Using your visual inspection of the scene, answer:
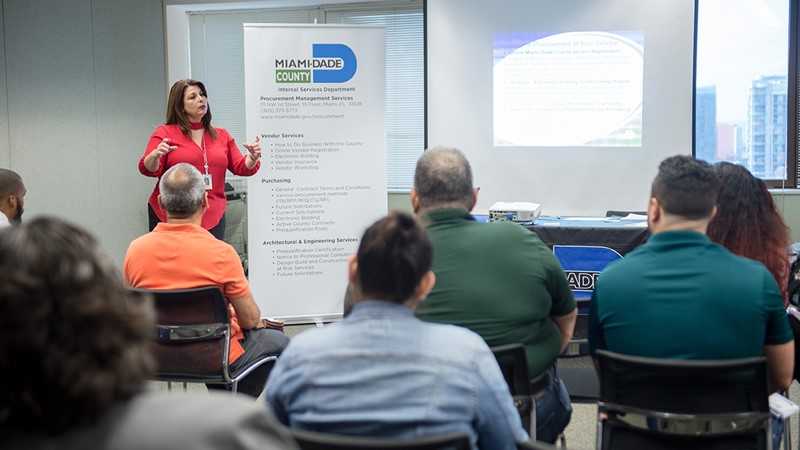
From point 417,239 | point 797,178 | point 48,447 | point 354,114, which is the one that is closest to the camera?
point 48,447

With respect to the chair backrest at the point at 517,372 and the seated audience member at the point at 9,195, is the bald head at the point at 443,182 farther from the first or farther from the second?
the seated audience member at the point at 9,195

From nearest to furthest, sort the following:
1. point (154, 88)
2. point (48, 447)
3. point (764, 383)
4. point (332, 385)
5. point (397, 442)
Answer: point (48, 447)
point (397, 442)
point (332, 385)
point (764, 383)
point (154, 88)

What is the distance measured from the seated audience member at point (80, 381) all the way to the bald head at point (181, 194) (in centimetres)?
208

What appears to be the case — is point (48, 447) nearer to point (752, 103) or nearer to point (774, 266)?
point (774, 266)

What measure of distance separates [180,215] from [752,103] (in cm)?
437

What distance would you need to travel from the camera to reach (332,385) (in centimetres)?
151

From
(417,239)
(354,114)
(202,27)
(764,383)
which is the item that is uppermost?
(202,27)

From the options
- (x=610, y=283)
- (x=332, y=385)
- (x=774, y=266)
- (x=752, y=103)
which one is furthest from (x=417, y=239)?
(x=752, y=103)

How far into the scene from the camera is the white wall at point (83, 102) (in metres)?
6.52

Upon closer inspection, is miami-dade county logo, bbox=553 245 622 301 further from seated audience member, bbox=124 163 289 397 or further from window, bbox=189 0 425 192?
window, bbox=189 0 425 192

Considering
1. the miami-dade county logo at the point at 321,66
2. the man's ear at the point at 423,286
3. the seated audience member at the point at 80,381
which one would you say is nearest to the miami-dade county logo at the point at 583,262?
the miami-dade county logo at the point at 321,66

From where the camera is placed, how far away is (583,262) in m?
4.42

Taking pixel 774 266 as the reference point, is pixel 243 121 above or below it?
above

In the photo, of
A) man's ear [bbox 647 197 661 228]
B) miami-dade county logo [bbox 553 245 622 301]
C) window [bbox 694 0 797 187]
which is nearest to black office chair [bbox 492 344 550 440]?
man's ear [bbox 647 197 661 228]
